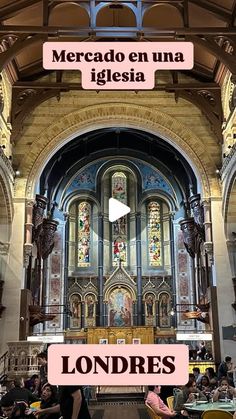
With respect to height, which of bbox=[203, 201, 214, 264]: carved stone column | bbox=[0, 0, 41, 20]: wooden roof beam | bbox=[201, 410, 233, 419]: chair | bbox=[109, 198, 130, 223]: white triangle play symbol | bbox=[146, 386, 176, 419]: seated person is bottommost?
bbox=[201, 410, 233, 419]: chair

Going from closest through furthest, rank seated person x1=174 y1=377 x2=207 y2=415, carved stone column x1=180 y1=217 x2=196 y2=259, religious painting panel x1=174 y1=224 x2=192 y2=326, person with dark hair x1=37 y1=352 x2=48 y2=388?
1. seated person x1=174 y1=377 x2=207 y2=415
2. person with dark hair x1=37 y1=352 x2=48 y2=388
3. carved stone column x1=180 y1=217 x2=196 y2=259
4. religious painting panel x1=174 y1=224 x2=192 y2=326

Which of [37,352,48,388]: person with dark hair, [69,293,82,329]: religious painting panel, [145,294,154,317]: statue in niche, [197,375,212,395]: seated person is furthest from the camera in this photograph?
[145,294,154,317]: statue in niche

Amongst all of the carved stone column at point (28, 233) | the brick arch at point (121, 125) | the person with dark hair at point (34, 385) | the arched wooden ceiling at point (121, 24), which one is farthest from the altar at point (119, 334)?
the person with dark hair at point (34, 385)

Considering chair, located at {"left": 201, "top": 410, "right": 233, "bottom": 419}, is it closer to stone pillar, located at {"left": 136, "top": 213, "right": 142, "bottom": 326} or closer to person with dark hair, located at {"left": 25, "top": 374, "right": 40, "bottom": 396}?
person with dark hair, located at {"left": 25, "top": 374, "right": 40, "bottom": 396}

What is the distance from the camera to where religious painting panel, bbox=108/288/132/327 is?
2502 cm

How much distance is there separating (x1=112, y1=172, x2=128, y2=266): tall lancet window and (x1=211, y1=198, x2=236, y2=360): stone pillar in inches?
364

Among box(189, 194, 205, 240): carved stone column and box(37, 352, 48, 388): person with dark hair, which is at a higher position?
box(189, 194, 205, 240): carved stone column

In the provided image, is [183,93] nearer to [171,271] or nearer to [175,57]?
[171,271]

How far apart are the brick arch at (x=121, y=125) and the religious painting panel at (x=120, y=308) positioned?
938 cm

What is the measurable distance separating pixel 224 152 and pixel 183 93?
2584 mm

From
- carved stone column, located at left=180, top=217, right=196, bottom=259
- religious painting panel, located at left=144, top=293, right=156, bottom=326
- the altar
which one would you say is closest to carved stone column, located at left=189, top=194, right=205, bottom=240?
carved stone column, located at left=180, top=217, right=196, bottom=259

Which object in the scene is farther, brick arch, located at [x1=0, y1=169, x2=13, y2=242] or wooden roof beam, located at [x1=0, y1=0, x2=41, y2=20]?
brick arch, located at [x1=0, y1=169, x2=13, y2=242]

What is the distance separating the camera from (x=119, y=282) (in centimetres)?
2533

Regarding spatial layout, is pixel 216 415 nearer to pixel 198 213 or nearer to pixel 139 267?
pixel 198 213
